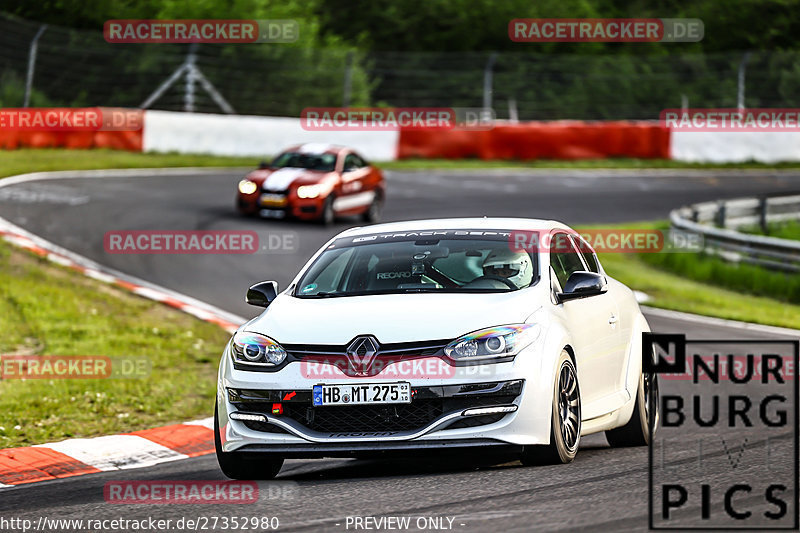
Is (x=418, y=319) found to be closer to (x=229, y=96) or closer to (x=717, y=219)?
(x=717, y=219)

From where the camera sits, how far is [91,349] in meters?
12.9

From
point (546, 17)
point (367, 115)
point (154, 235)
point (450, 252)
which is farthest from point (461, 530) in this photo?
point (546, 17)

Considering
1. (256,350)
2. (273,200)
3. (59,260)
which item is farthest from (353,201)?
(256,350)

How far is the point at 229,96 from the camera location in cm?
3412

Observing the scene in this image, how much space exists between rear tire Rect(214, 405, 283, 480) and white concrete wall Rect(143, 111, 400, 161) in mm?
23648

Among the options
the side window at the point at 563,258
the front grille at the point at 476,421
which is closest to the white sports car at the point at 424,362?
the front grille at the point at 476,421

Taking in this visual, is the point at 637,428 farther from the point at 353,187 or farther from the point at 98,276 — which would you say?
the point at 353,187

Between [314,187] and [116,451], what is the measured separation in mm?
14014

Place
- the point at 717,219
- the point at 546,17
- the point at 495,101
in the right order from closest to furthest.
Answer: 1. the point at 717,219
2. the point at 495,101
3. the point at 546,17

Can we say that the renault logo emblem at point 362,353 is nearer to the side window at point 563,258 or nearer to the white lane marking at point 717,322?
the side window at point 563,258

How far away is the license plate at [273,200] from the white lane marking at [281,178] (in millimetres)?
114

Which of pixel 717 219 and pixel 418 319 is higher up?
pixel 418 319

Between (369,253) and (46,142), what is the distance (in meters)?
21.6

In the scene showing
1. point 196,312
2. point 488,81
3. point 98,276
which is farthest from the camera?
point 488,81
